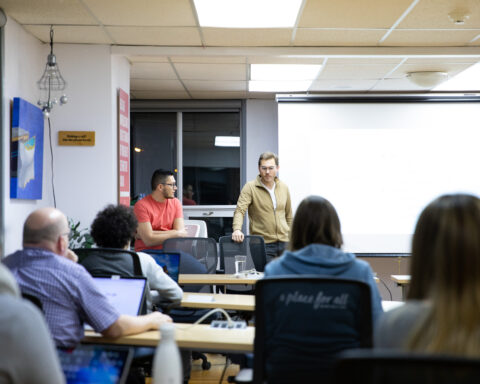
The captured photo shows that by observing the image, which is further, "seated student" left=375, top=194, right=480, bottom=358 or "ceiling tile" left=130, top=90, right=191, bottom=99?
"ceiling tile" left=130, top=90, right=191, bottom=99

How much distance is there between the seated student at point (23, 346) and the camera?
1.12 meters

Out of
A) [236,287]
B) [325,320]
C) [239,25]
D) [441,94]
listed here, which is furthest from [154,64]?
[325,320]

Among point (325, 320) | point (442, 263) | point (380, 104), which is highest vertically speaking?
point (380, 104)

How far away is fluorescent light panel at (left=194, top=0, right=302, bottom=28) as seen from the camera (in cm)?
423

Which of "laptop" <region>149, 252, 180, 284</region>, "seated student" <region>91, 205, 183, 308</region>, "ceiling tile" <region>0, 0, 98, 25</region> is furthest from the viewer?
"ceiling tile" <region>0, 0, 98, 25</region>

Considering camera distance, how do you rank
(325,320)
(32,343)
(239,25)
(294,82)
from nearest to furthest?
(32,343)
(325,320)
(239,25)
(294,82)

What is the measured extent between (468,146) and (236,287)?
3680 millimetres

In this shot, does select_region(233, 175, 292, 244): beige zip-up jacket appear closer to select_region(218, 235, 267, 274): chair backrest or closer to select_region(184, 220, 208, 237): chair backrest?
select_region(218, 235, 267, 274): chair backrest

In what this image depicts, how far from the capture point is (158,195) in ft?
16.3

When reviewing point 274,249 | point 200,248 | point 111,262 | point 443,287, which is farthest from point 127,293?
point 274,249

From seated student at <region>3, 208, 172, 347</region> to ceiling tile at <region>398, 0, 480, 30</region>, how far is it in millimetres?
3325

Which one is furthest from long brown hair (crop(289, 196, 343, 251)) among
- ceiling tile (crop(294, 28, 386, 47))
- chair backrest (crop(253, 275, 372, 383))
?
ceiling tile (crop(294, 28, 386, 47))

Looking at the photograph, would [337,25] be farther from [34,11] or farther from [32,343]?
[32,343]

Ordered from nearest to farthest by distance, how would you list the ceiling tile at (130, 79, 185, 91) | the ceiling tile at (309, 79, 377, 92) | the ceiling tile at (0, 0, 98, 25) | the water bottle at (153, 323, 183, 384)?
the water bottle at (153, 323, 183, 384), the ceiling tile at (0, 0, 98, 25), the ceiling tile at (309, 79, 377, 92), the ceiling tile at (130, 79, 185, 91)
